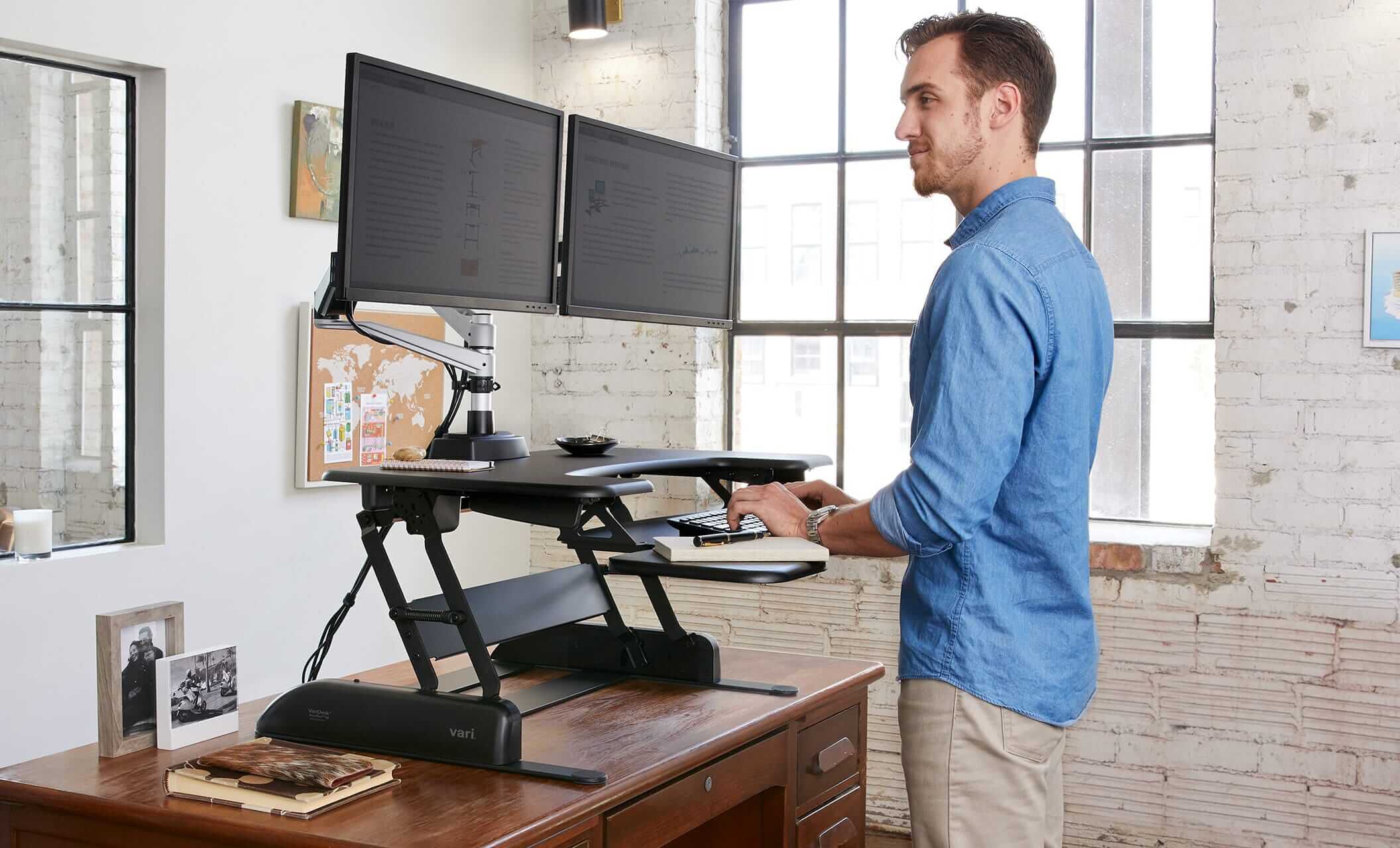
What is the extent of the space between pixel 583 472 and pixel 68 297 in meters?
1.65

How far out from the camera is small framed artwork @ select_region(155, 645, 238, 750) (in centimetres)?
186

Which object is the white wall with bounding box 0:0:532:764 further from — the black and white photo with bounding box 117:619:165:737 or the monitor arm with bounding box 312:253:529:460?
the monitor arm with bounding box 312:253:529:460

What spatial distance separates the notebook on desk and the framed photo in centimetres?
73

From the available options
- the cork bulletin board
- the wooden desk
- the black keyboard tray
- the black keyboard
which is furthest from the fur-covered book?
the cork bulletin board

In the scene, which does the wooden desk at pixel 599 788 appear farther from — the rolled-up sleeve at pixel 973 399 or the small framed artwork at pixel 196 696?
the rolled-up sleeve at pixel 973 399

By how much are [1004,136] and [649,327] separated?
8.23 ft

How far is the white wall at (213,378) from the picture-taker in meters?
2.77

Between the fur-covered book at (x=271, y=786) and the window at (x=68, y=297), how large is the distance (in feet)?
4.65

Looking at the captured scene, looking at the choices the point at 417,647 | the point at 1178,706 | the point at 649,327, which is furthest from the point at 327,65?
the point at 1178,706

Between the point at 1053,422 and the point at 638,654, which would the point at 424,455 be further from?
the point at 1053,422

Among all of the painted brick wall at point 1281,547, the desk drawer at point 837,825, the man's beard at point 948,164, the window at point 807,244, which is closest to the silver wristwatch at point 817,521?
the man's beard at point 948,164

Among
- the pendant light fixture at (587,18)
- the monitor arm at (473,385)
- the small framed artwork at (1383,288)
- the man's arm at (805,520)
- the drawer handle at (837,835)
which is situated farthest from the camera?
the pendant light fixture at (587,18)

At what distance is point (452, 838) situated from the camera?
1.49m

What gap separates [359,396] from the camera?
3537 millimetres
